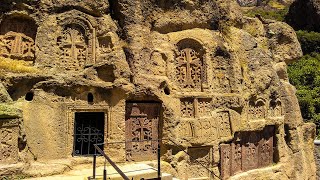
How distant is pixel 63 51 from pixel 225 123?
5409 mm

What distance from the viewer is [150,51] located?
984 centimetres

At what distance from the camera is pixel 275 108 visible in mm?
11805

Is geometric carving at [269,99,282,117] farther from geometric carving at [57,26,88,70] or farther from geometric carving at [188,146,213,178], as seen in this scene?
geometric carving at [57,26,88,70]

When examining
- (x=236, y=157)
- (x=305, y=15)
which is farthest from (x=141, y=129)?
(x=305, y=15)

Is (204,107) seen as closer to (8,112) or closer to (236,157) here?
(236,157)

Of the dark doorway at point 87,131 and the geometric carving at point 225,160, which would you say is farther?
the geometric carving at point 225,160

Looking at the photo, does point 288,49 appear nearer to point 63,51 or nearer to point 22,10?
point 63,51

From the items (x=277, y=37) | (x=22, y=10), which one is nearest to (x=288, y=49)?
(x=277, y=37)

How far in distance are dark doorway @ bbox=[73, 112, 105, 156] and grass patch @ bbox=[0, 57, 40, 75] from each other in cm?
166

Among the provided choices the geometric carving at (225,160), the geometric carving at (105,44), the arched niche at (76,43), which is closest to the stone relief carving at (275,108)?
the geometric carving at (225,160)

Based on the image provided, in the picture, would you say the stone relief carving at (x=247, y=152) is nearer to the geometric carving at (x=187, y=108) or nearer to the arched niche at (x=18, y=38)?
the geometric carving at (x=187, y=108)

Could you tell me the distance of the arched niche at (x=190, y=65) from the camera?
34.2ft

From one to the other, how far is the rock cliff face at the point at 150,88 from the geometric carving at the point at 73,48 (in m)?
0.03

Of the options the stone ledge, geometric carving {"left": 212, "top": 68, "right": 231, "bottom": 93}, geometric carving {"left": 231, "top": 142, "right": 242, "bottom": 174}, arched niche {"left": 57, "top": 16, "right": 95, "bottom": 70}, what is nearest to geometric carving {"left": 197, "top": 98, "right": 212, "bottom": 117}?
geometric carving {"left": 212, "top": 68, "right": 231, "bottom": 93}
